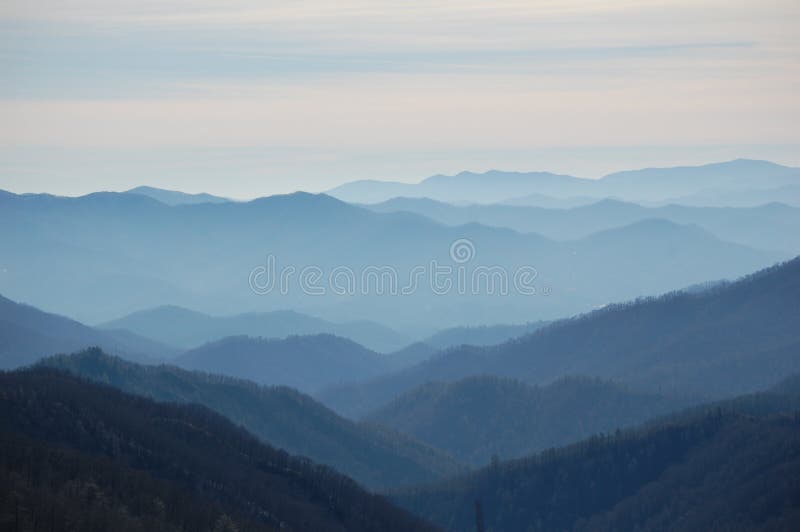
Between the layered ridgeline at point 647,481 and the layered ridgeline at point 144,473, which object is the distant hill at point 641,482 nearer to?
the layered ridgeline at point 647,481

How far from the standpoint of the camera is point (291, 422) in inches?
7067

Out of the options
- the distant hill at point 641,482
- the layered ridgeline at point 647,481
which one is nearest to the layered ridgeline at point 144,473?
the layered ridgeline at point 647,481

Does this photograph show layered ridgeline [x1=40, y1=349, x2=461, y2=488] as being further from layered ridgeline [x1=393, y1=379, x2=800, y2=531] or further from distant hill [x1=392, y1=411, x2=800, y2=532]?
layered ridgeline [x1=393, y1=379, x2=800, y2=531]

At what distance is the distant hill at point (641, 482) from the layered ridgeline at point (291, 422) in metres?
27.4

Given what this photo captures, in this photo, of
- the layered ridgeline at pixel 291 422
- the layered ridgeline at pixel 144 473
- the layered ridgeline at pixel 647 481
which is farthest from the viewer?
the layered ridgeline at pixel 291 422

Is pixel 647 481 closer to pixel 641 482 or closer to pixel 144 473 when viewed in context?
pixel 641 482

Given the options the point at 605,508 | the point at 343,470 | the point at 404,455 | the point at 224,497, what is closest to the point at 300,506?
the point at 224,497

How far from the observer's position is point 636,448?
135m

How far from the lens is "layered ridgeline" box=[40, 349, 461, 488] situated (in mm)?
166000

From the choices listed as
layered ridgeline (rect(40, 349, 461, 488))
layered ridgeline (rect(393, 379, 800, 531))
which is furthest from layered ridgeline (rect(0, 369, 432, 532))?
layered ridgeline (rect(40, 349, 461, 488))

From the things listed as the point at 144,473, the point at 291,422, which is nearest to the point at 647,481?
the point at 144,473

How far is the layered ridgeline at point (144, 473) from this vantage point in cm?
6612

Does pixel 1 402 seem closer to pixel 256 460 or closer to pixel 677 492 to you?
pixel 256 460

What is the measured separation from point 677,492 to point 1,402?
6134 centimetres
